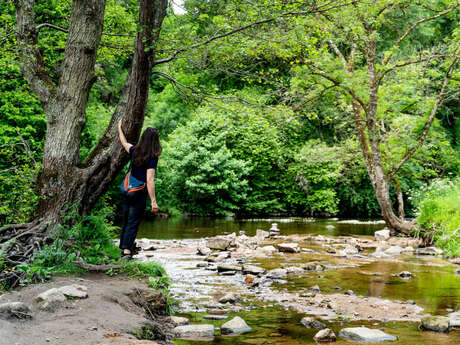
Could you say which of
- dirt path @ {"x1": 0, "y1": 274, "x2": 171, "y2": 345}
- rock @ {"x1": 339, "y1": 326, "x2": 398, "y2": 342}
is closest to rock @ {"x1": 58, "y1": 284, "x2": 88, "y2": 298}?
dirt path @ {"x1": 0, "y1": 274, "x2": 171, "y2": 345}

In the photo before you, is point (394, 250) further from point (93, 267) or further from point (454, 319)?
point (93, 267)

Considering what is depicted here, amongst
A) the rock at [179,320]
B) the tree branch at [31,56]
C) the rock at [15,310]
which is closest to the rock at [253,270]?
the rock at [179,320]

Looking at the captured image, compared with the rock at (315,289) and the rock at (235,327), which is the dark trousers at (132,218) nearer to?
the rock at (235,327)

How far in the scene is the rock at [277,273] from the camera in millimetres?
8359

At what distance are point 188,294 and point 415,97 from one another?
1230cm

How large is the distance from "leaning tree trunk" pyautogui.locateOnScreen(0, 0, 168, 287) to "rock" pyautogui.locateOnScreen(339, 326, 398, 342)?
408 cm

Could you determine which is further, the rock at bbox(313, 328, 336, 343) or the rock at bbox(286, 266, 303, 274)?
the rock at bbox(286, 266, 303, 274)

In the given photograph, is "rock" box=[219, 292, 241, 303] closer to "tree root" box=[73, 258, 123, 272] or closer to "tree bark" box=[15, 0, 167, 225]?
"tree root" box=[73, 258, 123, 272]

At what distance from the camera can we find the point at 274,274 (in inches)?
335

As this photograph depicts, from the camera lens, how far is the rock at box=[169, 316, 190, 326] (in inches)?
200

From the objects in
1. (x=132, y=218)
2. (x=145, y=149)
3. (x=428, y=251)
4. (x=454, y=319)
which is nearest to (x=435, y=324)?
(x=454, y=319)

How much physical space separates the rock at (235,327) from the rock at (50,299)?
185 cm

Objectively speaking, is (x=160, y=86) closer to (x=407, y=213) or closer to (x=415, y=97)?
(x=407, y=213)

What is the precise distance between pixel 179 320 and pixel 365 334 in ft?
7.24
